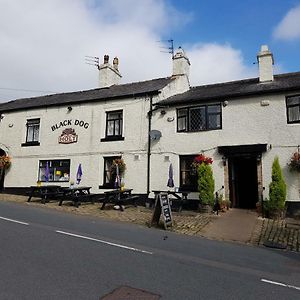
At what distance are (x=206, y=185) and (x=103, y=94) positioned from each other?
886 cm

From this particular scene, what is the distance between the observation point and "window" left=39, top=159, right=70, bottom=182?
1916 cm

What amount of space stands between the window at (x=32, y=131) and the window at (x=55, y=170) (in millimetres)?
1561

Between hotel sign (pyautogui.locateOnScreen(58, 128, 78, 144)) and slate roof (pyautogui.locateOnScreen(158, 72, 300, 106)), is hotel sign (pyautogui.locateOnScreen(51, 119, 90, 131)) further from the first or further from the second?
slate roof (pyautogui.locateOnScreen(158, 72, 300, 106))

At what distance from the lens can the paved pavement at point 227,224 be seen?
977cm

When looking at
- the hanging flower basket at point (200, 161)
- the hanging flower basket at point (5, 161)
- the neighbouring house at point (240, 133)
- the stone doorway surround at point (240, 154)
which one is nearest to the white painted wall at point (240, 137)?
the neighbouring house at point (240, 133)

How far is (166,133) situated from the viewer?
16.7m

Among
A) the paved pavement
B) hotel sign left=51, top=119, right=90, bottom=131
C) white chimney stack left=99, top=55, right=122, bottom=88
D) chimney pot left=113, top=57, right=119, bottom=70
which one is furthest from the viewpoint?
chimney pot left=113, top=57, right=119, bottom=70

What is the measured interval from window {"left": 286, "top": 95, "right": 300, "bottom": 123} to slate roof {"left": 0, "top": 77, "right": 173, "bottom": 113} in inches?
253

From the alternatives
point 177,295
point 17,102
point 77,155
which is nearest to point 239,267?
point 177,295

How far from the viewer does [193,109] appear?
1633cm

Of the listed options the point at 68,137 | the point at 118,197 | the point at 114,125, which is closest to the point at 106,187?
the point at 118,197

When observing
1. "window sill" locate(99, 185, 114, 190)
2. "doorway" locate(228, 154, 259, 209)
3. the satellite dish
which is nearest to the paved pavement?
"doorway" locate(228, 154, 259, 209)

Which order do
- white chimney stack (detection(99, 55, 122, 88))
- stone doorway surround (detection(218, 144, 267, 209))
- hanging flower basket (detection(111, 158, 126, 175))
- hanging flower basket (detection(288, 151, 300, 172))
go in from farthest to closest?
white chimney stack (detection(99, 55, 122, 88))
hanging flower basket (detection(111, 158, 126, 175))
stone doorway surround (detection(218, 144, 267, 209))
hanging flower basket (detection(288, 151, 300, 172))

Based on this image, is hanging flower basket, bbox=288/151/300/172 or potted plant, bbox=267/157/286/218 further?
hanging flower basket, bbox=288/151/300/172
